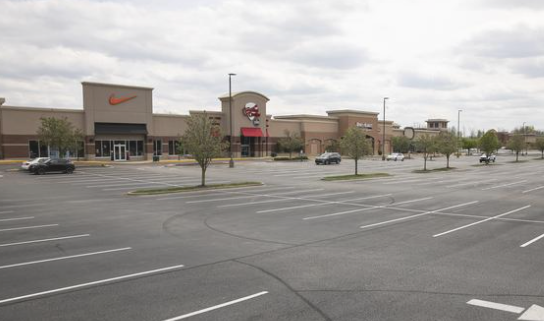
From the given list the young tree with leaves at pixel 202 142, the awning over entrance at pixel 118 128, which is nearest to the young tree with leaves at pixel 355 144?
the young tree with leaves at pixel 202 142

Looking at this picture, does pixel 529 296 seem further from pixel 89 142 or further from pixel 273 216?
pixel 89 142

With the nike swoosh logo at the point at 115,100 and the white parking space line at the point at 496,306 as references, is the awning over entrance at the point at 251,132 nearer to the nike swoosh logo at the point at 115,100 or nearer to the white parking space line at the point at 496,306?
the nike swoosh logo at the point at 115,100

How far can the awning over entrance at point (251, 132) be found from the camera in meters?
68.9

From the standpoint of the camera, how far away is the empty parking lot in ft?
23.8

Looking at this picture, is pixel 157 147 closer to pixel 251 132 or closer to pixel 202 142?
pixel 251 132

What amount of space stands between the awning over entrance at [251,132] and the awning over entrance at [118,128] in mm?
16604

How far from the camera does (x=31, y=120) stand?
164 ft

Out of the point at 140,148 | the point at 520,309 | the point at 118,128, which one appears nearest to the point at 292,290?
the point at 520,309

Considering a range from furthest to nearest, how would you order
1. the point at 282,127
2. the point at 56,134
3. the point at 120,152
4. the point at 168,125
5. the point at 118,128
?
the point at 282,127, the point at 168,125, the point at 120,152, the point at 118,128, the point at 56,134

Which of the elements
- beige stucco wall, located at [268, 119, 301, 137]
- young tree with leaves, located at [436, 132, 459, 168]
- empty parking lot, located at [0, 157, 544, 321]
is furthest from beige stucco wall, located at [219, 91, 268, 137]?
empty parking lot, located at [0, 157, 544, 321]

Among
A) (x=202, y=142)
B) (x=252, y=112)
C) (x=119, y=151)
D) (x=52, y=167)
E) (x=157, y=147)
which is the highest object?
(x=252, y=112)

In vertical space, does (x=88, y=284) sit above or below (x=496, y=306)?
above

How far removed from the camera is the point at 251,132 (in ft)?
229

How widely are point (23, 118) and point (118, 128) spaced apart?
1086cm
